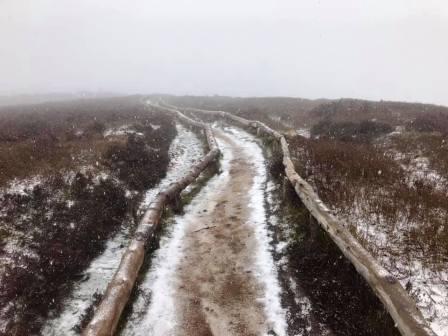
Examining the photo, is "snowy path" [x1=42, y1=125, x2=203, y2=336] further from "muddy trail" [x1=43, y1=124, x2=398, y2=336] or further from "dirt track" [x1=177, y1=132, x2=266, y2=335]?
"dirt track" [x1=177, y1=132, x2=266, y2=335]

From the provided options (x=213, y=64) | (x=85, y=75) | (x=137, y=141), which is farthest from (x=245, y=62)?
(x=137, y=141)

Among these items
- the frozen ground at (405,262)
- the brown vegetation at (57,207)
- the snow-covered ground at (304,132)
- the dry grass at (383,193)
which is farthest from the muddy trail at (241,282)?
the snow-covered ground at (304,132)

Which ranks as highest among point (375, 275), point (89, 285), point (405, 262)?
point (375, 275)

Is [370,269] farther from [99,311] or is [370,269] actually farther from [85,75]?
[85,75]

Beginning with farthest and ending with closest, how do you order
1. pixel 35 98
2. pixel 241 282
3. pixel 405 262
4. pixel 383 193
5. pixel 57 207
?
pixel 35 98 → pixel 383 193 → pixel 57 207 → pixel 241 282 → pixel 405 262

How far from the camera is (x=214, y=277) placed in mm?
6648

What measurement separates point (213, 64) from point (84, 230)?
184 m

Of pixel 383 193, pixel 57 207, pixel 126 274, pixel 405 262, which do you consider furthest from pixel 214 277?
pixel 383 193

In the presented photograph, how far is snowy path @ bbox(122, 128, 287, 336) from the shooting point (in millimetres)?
5422

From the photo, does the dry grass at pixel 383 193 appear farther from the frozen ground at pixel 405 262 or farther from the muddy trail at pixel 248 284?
the muddy trail at pixel 248 284

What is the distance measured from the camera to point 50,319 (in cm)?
592

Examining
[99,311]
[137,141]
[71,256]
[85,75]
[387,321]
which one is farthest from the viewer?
[85,75]

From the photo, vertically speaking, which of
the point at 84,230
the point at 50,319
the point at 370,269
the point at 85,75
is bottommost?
the point at 50,319

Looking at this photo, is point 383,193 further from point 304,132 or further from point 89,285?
point 304,132
